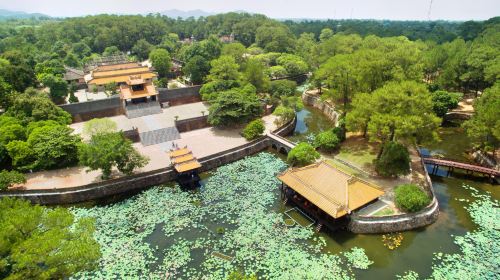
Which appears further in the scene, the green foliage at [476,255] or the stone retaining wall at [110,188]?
the stone retaining wall at [110,188]

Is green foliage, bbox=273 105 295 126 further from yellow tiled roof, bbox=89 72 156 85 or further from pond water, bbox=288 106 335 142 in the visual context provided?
yellow tiled roof, bbox=89 72 156 85

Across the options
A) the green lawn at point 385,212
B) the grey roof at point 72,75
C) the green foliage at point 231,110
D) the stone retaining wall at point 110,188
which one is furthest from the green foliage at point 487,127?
the grey roof at point 72,75

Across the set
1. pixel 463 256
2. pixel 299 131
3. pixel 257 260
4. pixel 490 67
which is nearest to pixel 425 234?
Result: pixel 463 256

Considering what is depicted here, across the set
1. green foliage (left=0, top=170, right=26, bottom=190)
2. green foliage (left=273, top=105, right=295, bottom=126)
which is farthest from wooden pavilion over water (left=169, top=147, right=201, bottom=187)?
green foliage (left=273, top=105, right=295, bottom=126)

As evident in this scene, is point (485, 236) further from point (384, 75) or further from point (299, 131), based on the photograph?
point (299, 131)

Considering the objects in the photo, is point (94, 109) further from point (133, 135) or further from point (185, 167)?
point (185, 167)

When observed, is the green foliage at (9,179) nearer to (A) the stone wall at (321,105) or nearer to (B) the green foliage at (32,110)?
(B) the green foliage at (32,110)
